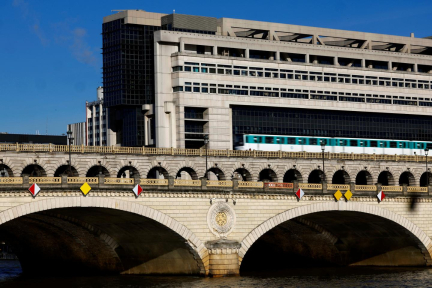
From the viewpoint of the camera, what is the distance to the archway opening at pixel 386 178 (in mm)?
130250

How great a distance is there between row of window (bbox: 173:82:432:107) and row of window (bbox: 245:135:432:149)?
311 inches

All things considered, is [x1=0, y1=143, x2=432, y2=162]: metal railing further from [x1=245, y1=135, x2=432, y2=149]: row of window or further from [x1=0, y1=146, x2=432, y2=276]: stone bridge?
[x1=245, y1=135, x2=432, y2=149]: row of window

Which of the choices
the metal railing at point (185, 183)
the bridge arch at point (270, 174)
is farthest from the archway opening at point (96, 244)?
the bridge arch at point (270, 174)

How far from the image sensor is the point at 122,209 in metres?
78.1

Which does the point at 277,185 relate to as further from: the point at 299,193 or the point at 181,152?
the point at 181,152

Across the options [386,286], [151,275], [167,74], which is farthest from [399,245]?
[167,74]

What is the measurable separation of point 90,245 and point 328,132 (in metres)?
65.2

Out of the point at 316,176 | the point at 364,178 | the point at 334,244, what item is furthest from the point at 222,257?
the point at 364,178

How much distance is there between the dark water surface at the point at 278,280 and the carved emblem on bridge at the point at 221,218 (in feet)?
16.1

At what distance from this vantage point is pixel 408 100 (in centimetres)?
16038

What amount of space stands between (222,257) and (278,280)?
9670 mm

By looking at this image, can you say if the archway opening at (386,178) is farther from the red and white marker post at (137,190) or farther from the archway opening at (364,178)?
the red and white marker post at (137,190)

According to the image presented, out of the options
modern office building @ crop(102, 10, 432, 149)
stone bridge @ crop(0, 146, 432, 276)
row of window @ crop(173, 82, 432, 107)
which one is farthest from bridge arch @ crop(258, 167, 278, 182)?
row of window @ crop(173, 82, 432, 107)

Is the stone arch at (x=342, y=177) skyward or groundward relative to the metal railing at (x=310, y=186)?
skyward
